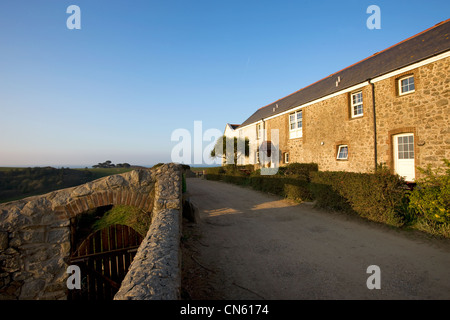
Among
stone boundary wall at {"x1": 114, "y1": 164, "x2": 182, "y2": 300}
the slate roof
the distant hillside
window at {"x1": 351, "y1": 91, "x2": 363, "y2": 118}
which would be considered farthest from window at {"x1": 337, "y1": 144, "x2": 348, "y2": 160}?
the distant hillside

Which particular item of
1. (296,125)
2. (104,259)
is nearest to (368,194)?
(104,259)

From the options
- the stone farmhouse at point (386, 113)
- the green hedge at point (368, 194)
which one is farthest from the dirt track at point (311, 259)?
the stone farmhouse at point (386, 113)

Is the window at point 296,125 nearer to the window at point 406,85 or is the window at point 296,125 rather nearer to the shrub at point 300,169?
the shrub at point 300,169

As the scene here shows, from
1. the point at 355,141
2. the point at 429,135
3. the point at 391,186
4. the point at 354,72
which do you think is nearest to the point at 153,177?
the point at 391,186

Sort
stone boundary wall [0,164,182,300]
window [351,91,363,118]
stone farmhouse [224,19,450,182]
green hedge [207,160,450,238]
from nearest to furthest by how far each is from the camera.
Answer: stone boundary wall [0,164,182,300], green hedge [207,160,450,238], stone farmhouse [224,19,450,182], window [351,91,363,118]

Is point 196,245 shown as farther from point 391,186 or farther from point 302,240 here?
point 391,186

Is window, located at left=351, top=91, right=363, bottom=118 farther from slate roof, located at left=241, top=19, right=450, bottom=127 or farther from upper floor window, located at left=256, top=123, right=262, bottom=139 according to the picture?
upper floor window, located at left=256, top=123, right=262, bottom=139

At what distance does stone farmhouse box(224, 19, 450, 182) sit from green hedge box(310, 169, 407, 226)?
380 centimetres

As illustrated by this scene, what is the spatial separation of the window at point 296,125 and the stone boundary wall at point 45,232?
1496 cm

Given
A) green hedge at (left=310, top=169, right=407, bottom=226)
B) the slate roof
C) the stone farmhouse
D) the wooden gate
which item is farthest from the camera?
the slate roof

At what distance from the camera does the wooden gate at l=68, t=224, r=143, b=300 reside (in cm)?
523

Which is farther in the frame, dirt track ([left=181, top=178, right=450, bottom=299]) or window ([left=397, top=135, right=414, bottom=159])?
window ([left=397, top=135, right=414, bottom=159])

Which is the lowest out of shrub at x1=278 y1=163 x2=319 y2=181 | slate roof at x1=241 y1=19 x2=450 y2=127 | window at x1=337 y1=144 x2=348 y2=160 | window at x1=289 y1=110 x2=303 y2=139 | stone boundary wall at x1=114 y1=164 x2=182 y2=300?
stone boundary wall at x1=114 y1=164 x2=182 y2=300

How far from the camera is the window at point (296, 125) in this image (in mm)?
17406
